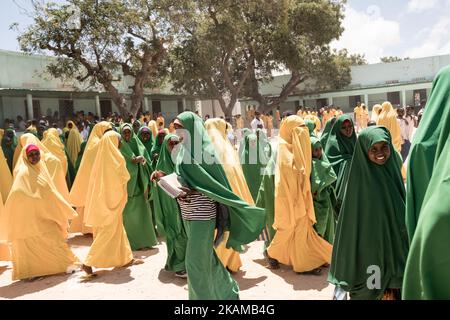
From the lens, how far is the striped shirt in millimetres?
3496

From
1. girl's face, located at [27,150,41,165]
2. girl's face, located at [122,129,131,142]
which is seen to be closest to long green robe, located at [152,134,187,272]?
girl's face, located at [122,129,131,142]

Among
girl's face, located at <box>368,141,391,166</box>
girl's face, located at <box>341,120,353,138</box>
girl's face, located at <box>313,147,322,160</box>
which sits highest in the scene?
girl's face, located at <box>341,120,353,138</box>

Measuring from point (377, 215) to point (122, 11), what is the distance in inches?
577

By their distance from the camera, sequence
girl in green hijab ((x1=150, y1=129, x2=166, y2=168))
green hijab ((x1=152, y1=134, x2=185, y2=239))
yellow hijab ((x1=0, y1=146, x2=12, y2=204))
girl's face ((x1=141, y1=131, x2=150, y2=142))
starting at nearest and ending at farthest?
green hijab ((x1=152, y1=134, x2=185, y2=239)) < yellow hijab ((x1=0, y1=146, x2=12, y2=204)) < girl in green hijab ((x1=150, y1=129, x2=166, y2=168)) < girl's face ((x1=141, y1=131, x2=150, y2=142))

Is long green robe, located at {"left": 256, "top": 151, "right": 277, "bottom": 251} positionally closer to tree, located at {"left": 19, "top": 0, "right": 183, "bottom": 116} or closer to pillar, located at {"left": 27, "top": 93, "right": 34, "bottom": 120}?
tree, located at {"left": 19, "top": 0, "right": 183, "bottom": 116}

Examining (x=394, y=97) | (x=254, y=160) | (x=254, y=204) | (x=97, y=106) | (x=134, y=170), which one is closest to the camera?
(x=254, y=204)

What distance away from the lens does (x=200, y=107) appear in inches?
1519

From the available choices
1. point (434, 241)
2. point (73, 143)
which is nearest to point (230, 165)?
point (434, 241)

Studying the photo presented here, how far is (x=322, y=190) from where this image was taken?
509 centimetres

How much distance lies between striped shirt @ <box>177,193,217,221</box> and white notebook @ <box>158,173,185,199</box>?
15 centimetres

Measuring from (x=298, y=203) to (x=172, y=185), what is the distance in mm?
1901

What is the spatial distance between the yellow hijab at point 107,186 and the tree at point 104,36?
10973 mm

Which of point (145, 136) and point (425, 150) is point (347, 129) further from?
point (425, 150)

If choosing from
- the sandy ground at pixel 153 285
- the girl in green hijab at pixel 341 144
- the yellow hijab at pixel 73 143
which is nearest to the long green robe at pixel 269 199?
the sandy ground at pixel 153 285
